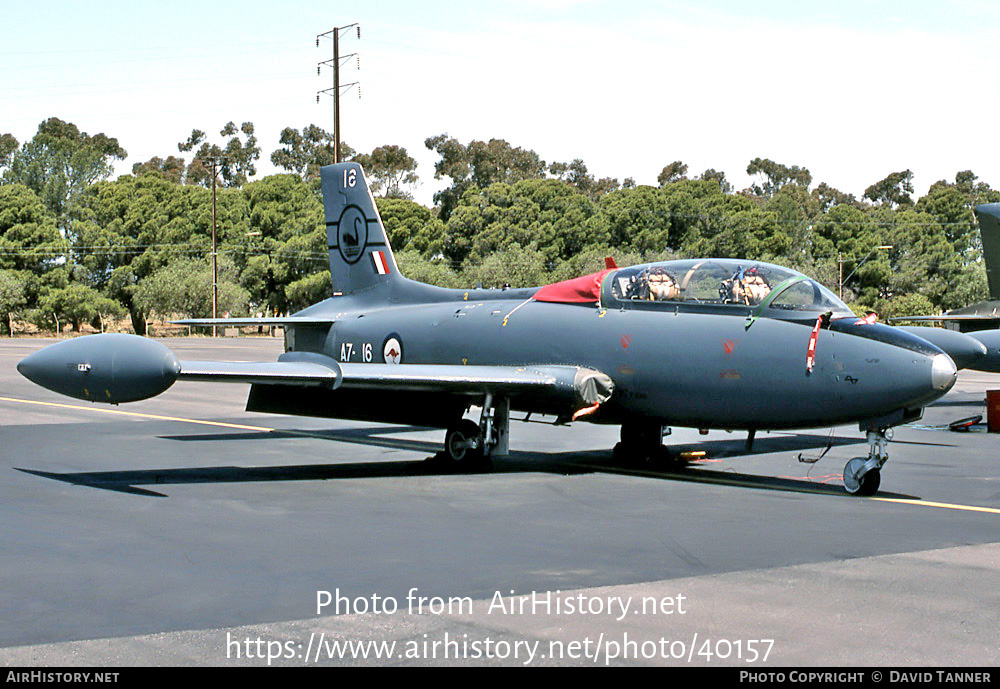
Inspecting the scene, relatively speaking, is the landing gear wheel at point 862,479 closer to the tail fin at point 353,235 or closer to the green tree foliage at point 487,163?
the tail fin at point 353,235

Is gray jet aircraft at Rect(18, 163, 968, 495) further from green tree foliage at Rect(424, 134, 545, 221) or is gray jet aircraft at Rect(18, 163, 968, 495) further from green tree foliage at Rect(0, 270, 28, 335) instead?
green tree foliage at Rect(424, 134, 545, 221)

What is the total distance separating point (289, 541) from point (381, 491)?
3066mm

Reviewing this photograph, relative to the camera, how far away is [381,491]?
12.3 m

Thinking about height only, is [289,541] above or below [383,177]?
below

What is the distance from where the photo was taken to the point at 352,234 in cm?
1914

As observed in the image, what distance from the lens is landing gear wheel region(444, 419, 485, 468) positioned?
558 inches

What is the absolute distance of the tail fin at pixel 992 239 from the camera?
24.8m

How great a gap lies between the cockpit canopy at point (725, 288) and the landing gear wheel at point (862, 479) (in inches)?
68.9

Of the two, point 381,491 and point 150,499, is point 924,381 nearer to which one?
point 381,491

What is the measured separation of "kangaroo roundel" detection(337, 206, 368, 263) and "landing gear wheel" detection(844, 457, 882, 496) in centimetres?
988

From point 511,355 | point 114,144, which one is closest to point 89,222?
point 114,144

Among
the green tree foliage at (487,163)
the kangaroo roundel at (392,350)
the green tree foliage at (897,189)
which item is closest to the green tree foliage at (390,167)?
the green tree foliage at (487,163)

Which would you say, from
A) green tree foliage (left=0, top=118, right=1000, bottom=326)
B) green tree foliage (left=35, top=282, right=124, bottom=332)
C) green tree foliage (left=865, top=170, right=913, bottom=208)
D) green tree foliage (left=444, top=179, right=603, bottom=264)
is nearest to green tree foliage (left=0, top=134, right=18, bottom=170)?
green tree foliage (left=0, top=118, right=1000, bottom=326)

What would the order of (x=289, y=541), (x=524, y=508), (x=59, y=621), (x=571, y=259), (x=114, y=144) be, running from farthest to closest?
(x=114, y=144), (x=571, y=259), (x=524, y=508), (x=289, y=541), (x=59, y=621)
